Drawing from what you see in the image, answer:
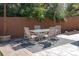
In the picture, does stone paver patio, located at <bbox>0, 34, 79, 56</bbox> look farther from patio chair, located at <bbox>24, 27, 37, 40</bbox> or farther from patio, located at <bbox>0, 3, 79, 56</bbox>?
patio chair, located at <bbox>24, 27, 37, 40</bbox>

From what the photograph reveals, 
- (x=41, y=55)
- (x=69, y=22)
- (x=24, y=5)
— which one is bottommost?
(x=41, y=55)

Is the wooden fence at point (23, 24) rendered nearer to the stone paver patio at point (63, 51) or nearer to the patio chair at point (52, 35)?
the patio chair at point (52, 35)

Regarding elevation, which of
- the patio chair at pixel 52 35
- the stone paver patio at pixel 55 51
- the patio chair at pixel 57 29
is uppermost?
the patio chair at pixel 57 29

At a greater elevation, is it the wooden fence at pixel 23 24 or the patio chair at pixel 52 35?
the wooden fence at pixel 23 24

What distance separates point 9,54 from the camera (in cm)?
436

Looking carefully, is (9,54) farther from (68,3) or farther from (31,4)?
(68,3)

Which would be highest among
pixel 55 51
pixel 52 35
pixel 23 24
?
pixel 23 24

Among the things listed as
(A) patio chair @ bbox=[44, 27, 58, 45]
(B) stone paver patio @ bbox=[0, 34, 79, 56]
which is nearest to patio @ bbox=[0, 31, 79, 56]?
(B) stone paver patio @ bbox=[0, 34, 79, 56]

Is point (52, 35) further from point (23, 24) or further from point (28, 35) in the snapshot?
point (23, 24)

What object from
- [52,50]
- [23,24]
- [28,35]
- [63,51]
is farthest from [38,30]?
[63,51]

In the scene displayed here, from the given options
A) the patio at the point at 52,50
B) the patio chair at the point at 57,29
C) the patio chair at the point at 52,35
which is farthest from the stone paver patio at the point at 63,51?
the patio chair at the point at 57,29

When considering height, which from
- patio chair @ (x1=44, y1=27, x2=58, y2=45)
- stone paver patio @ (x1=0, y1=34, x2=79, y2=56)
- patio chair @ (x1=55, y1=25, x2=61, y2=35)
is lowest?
stone paver patio @ (x1=0, y1=34, x2=79, y2=56)

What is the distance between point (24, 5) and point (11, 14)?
1.31ft

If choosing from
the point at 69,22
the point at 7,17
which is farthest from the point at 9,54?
the point at 69,22
